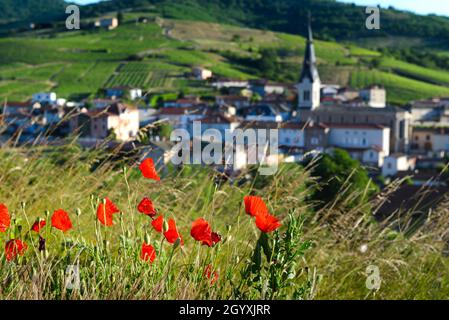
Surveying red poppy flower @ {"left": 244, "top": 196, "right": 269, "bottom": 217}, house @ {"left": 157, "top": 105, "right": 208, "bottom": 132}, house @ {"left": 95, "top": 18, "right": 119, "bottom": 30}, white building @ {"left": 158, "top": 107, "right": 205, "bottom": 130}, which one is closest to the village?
house @ {"left": 157, "top": 105, "right": 208, "bottom": 132}

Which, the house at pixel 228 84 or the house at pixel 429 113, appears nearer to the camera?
the house at pixel 429 113

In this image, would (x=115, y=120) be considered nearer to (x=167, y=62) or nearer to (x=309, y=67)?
(x=309, y=67)

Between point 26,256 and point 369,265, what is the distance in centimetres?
92

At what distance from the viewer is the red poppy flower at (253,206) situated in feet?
5.14

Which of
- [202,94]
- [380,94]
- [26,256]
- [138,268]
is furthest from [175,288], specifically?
[380,94]

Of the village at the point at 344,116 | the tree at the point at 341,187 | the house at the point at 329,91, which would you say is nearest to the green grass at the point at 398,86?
the house at the point at 329,91

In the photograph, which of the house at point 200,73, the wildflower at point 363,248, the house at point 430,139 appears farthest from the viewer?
the house at point 200,73

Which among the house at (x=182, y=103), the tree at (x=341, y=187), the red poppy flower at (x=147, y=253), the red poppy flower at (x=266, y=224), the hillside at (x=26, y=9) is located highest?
the hillside at (x=26, y=9)

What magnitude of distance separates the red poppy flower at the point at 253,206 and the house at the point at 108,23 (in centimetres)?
7680

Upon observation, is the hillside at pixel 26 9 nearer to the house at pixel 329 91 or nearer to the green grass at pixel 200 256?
the house at pixel 329 91

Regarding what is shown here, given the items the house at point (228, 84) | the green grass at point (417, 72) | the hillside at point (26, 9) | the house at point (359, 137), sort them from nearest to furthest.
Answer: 1. the house at point (359, 137)
2. the house at point (228, 84)
3. the green grass at point (417, 72)
4. the hillside at point (26, 9)

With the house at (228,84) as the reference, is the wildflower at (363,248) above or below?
above

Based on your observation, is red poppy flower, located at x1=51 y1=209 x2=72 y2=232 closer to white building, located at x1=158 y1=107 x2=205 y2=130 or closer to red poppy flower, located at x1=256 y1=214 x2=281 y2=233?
red poppy flower, located at x1=256 y1=214 x2=281 y2=233
